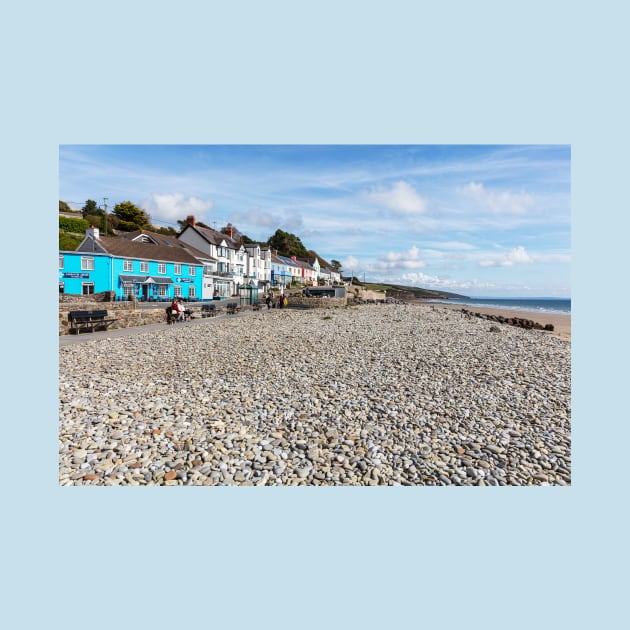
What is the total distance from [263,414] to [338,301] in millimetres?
32170

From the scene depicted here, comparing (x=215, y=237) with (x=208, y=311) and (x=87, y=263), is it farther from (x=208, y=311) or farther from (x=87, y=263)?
(x=208, y=311)

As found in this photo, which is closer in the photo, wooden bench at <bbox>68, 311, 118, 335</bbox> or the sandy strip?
wooden bench at <bbox>68, 311, 118, 335</bbox>

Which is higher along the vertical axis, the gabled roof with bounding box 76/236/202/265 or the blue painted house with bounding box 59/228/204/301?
the gabled roof with bounding box 76/236/202/265

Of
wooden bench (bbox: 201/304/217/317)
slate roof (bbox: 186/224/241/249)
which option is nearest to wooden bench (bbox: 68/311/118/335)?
wooden bench (bbox: 201/304/217/317)

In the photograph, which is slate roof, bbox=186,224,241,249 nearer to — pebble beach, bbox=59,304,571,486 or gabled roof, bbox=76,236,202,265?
gabled roof, bbox=76,236,202,265

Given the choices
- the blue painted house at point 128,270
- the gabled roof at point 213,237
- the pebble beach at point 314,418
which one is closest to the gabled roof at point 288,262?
the gabled roof at point 213,237

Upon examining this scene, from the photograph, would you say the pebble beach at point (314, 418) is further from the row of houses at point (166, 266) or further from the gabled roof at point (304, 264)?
the gabled roof at point (304, 264)

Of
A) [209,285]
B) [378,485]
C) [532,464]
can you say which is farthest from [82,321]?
[209,285]

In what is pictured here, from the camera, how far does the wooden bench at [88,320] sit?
15.4m

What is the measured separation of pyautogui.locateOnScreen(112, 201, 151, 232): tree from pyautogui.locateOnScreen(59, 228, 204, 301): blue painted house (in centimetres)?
1565

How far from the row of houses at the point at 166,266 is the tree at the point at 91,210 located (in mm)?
11920

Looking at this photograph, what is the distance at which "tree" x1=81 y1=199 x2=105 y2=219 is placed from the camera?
53.1m

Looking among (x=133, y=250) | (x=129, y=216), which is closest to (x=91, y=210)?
(x=129, y=216)

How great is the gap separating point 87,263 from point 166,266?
8472 mm
